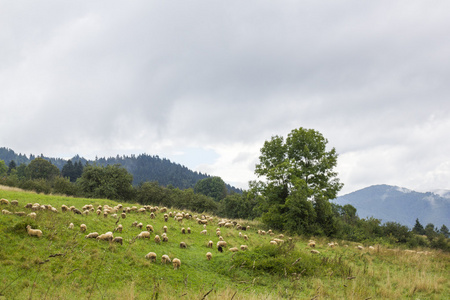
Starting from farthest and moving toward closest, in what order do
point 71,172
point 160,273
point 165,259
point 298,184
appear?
point 71,172 < point 298,184 < point 165,259 < point 160,273

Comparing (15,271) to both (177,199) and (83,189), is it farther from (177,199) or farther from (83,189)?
(177,199)

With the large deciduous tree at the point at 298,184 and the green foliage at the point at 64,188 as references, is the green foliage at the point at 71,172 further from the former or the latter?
the large deciduous tree at the point at 298,184

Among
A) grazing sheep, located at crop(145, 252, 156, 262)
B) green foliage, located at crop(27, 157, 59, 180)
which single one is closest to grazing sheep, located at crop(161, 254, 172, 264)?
grazing sheep, located at crop(145, 252, 156, 262)

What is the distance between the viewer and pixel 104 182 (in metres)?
47.4

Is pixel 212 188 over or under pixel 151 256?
over

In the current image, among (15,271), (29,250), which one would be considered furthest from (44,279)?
(29,250)

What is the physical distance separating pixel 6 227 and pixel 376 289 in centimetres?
1440

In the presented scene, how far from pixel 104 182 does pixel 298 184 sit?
38.8 metres

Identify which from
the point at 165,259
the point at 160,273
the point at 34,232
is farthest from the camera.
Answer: the point at 165,259

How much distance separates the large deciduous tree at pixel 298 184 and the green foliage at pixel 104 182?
103ft

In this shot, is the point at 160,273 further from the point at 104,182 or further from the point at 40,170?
the point at 40,170

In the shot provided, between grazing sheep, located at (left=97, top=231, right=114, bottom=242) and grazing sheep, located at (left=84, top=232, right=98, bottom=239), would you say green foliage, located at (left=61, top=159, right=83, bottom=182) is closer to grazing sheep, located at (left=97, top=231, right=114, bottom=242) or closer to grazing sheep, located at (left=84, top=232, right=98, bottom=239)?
grazing sheep, located at (left=84, top=232, right=98, bottom=239)

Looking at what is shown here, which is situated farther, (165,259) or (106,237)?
(106,237)

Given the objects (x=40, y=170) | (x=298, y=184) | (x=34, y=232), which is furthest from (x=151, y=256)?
(x=40, y=170)
